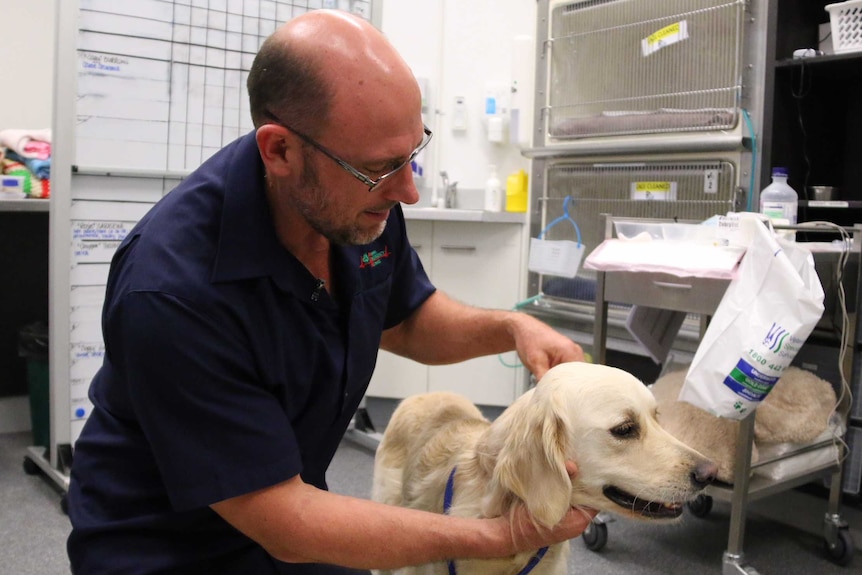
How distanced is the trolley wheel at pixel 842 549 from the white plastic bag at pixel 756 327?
766mm

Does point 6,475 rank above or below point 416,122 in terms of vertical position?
below

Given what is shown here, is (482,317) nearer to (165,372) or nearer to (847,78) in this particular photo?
(165,372)

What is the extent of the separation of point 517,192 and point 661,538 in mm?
1621

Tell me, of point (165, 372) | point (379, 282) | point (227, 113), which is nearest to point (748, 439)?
point (379, 282)

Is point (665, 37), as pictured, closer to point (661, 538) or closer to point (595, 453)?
point (661, 538)

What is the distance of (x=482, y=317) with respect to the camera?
1517 millimetres

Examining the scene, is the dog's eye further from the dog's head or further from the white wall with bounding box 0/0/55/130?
the white wall with bounding box 0/0/55/130

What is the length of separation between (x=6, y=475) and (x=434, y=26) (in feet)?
8.35

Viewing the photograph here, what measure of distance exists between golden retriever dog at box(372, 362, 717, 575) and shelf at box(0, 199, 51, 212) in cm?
Result: 202

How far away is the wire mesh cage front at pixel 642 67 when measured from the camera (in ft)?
8.27

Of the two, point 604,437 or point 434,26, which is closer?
point 604,437

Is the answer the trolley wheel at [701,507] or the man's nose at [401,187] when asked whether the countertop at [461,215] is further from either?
the man's nose at [401,187]

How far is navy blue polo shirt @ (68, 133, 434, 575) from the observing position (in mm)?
988

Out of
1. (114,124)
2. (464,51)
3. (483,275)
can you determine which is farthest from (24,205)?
(464,51)
